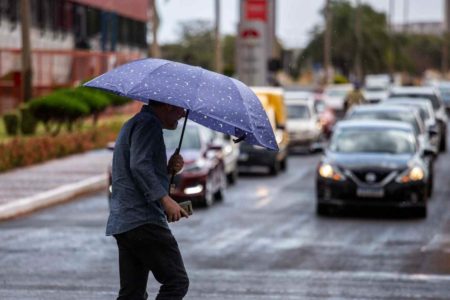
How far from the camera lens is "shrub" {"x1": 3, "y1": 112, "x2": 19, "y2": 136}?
34500 mm

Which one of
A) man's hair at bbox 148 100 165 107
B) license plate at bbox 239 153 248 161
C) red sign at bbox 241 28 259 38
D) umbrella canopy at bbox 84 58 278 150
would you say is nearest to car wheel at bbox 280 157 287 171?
license plate at bbox 239 153 248 161

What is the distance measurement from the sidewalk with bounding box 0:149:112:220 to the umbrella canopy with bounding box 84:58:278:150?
12.2 m

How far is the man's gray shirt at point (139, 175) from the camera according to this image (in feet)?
27.7

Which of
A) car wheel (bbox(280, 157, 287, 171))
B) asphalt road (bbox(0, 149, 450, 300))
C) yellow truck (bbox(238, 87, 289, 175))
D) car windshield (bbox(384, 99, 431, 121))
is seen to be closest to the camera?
asphalt road (bbox(0, 149, 450, 300))

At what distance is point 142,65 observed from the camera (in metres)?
9.08

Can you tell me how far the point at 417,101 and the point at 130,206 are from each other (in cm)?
3077

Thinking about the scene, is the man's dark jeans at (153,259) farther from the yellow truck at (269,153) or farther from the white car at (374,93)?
the white car at (374,93)

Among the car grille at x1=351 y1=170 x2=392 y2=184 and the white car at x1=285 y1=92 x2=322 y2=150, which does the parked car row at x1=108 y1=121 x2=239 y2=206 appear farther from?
the white car at x1=285 y1=92 x2=322 y2=150

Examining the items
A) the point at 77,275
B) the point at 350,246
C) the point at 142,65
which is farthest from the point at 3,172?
the point at 142,65

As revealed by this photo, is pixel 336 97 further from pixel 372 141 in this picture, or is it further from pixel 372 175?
pixel 372 175

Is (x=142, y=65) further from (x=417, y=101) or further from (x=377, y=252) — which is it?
(x=417, y=101)

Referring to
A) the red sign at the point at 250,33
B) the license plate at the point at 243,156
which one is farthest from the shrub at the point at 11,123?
the red sign at the point at 250,33

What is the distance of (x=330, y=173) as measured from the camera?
72.7ft

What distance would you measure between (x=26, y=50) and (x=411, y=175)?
1612cm
